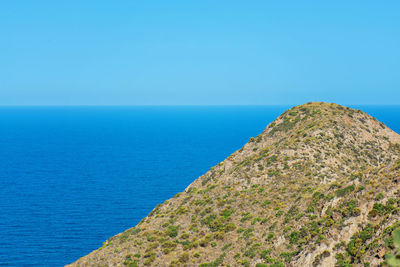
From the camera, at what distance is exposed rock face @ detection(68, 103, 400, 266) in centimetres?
4050

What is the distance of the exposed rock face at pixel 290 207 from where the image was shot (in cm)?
4050

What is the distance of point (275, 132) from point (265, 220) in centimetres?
3250

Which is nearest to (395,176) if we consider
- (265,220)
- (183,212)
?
(265,220)

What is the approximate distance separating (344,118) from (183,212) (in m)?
41.3

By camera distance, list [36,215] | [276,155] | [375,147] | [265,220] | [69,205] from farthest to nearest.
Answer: [69,205]
[36,215]
[375,147]
[276,155]
[265,220]

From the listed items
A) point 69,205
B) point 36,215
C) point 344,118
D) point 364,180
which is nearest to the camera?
point 364,180

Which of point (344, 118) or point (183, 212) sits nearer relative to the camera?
point (183, 212)

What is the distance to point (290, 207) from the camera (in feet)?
178

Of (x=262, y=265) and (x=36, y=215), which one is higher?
(x=262, y=265)

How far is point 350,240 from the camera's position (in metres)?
39.1

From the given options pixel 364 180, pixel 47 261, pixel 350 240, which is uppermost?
pixel 364 180

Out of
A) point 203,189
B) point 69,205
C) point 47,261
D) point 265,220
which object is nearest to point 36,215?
point 69,205

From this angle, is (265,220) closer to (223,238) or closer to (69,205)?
(223,238)

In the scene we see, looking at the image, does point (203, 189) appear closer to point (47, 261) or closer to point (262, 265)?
point (262, 265)
